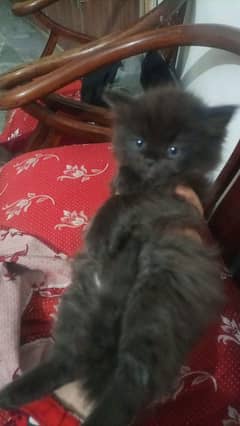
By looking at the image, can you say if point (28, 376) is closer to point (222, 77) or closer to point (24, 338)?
point (24, 338)

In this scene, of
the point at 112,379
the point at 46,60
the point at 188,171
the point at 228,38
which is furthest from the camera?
the point at 46,60

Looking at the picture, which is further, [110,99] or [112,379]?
[110,99]

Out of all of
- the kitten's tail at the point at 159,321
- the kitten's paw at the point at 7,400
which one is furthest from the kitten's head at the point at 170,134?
the kitten's paw at the point at 7,400

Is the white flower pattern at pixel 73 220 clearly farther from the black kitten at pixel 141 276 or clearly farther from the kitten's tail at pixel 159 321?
the kitten's tail at pixel 159 321

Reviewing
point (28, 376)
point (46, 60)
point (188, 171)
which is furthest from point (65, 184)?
point (28, 376)

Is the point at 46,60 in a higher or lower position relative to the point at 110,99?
lower

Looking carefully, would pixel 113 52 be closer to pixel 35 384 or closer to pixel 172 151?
pixel 172 151

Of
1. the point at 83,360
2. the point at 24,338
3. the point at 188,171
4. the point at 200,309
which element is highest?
the point at 188,171
